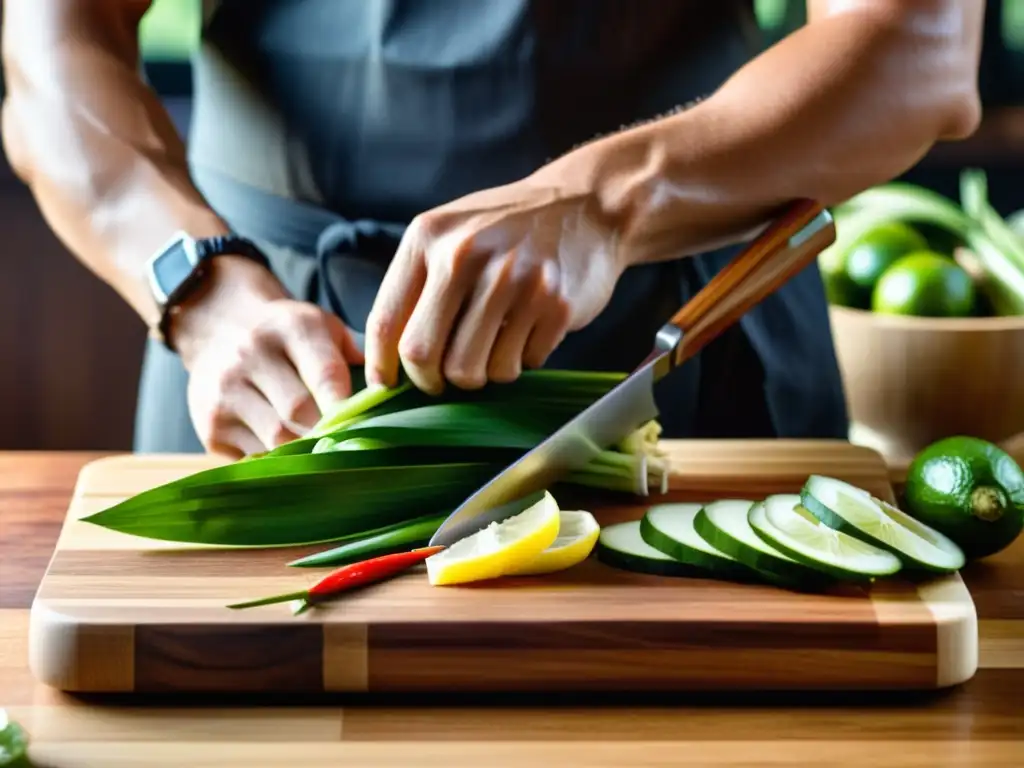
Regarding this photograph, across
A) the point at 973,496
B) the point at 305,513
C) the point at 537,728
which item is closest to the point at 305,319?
the point at 305,513

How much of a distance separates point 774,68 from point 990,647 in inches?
26.7

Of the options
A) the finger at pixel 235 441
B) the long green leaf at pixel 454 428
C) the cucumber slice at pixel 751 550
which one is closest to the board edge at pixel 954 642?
the cucumber slice at pixel 751 550

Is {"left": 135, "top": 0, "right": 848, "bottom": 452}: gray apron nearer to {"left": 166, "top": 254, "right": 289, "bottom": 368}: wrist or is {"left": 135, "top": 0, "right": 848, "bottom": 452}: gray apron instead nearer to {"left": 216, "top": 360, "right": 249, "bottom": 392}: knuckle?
{"left": 166, "top": 254, "right": 289, "bottom": 368}: wrist

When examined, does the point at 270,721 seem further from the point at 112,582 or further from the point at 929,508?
the point at 929,508

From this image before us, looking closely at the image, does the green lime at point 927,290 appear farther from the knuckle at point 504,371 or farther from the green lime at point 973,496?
the knuckle at point 504,371

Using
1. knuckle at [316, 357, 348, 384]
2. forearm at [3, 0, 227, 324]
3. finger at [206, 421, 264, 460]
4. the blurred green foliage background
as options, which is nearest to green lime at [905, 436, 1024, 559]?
knuckle at [316, 357, 348, 384]

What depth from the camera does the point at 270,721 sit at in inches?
43.9

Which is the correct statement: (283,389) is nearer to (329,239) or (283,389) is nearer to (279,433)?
(279,433)

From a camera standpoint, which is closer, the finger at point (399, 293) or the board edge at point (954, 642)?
the board edge at point (954, 642)

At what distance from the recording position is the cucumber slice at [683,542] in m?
1.25

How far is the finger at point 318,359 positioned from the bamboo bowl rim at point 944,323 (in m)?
0.79

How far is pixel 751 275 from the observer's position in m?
1.52

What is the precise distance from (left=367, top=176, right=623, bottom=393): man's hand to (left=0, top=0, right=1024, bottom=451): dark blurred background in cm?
166

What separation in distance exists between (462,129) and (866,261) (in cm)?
67
